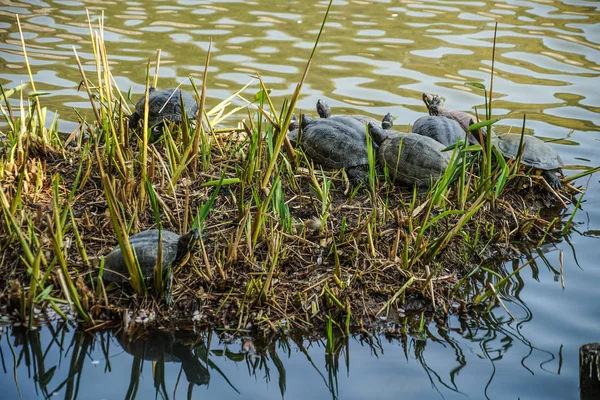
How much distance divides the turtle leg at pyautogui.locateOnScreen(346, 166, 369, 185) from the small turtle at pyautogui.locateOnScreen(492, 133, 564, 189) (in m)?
1.09

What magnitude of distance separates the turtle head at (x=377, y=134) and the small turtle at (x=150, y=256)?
1.86 metres

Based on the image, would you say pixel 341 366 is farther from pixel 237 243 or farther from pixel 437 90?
pixel 437 90

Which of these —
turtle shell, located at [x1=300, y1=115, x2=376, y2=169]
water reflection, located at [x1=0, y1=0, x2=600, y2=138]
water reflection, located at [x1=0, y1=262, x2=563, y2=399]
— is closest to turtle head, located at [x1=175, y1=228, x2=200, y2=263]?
water reflection, located at [x1=0, y1=262, x2=563, y2=399]

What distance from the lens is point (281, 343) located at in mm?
3184

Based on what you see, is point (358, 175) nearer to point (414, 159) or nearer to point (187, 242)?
point (414, 159)

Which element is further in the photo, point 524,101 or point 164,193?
point 524,101

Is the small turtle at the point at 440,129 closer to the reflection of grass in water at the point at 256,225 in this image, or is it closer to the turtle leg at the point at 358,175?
the reflection of grass in water at the point at 256,225

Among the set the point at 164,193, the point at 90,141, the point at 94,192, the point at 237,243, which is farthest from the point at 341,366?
the point at 90,141

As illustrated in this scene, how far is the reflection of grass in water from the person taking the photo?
3.29m

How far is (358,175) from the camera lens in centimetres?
455

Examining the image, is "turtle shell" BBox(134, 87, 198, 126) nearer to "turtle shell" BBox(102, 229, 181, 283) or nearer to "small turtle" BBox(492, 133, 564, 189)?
"turtle shell" BBox(102, 229, 181, 283)

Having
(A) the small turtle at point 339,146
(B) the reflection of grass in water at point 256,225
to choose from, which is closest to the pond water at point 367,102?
(B) the reflection of grass in water at point 256,225

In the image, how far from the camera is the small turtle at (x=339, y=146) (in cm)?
455

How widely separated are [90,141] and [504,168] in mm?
2763
